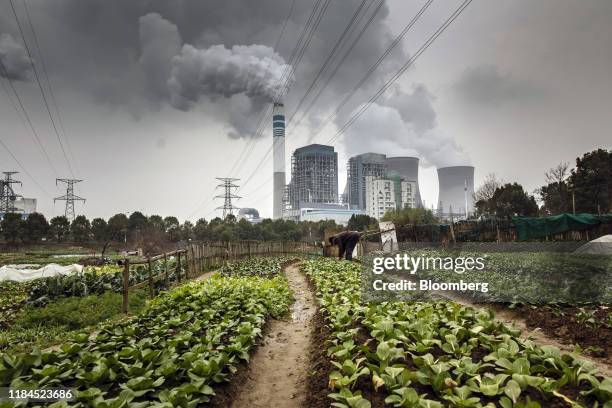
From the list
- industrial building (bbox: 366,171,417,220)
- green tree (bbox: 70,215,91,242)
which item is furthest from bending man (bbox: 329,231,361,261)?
industrial building (bbox: 366,171,417,220)

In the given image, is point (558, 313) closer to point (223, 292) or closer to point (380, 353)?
point (380, 353)

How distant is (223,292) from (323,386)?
17.4 feet

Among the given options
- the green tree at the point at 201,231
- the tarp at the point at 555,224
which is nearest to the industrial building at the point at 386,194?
the green tree at the point at 201,231

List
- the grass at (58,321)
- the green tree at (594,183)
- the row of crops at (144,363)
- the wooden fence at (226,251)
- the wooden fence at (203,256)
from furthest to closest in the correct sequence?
the green tree at (594,183) < the wooden fence at (226,251) < the wooden fence at (203,256) < the grass at (58,321) < the row of crops at (144,363)

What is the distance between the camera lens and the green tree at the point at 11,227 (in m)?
57.5

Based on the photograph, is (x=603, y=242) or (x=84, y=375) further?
(x=603, y=242)

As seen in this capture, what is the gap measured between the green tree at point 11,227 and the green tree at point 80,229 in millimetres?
10257

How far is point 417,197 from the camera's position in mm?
171500

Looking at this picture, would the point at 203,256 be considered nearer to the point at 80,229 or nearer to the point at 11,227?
Result: the point at 11,227

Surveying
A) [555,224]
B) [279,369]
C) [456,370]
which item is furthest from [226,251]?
[456,370]

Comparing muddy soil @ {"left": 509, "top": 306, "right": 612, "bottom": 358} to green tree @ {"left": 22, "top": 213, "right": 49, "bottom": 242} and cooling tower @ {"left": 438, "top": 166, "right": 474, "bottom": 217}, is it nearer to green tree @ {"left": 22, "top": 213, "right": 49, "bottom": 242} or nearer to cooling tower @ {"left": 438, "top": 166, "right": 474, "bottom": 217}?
green tree @ {"left": 22, "top": 213, "right": 49, "bottom": 242}

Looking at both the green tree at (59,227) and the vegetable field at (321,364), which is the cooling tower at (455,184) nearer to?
the green tree at (59,227)

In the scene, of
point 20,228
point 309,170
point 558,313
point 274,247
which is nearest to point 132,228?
point 20,228

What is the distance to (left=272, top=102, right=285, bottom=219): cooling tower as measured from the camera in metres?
156
